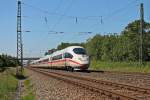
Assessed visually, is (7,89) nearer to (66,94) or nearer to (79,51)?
(66,94)

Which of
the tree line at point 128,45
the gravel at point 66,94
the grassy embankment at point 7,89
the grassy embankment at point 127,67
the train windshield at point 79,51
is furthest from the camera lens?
the tree line at point 128,45

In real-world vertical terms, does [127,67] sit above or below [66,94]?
above

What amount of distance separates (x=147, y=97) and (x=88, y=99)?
7.75 ft

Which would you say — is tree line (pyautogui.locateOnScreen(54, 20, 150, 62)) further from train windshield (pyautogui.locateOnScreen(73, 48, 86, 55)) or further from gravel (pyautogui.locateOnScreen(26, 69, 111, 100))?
gravel (pyautogui.locateOnScreen(26, 69, 111, 100))

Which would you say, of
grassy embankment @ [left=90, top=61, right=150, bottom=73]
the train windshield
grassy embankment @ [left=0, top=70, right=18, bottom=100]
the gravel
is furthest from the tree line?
the gravel

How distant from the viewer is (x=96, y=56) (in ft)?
Answer: 454

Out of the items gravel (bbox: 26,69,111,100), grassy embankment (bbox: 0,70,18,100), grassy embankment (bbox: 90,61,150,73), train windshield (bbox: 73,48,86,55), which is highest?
train windshield (bbox: 73,48,86,55)

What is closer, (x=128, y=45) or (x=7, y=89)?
(x=7, y=89)

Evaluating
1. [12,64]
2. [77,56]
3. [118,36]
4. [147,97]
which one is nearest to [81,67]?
[77,56]

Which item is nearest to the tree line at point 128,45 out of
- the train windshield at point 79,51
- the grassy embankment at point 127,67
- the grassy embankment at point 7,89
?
the grassy embankment at point 127,67

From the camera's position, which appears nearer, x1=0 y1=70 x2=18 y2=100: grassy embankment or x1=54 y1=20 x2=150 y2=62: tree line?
x1=0 y1=70 x2=18 y2=100: grassy embankment

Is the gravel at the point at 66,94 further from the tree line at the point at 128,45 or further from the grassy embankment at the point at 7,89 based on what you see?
the tree line at the point at 128,45

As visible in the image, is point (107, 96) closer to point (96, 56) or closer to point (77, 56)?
point (77, 56)

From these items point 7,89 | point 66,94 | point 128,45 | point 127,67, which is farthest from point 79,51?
point 128,45
